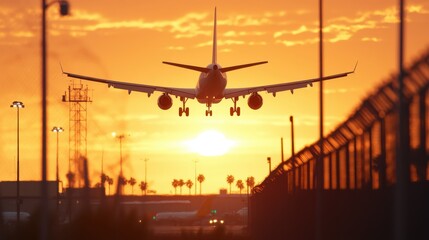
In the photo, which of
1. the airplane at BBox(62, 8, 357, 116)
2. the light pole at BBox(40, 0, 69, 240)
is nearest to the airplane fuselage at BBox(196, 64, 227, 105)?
the airplane at BBox(62, 8, 357, 116)

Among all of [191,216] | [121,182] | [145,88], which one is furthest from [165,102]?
[191,216]

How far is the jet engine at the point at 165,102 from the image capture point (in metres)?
95.5

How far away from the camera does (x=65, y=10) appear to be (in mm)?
42375

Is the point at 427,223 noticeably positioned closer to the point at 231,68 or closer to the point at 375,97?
the point at 375,97

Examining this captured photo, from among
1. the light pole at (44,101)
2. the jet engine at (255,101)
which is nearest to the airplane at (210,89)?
the jet engine at (255,101)

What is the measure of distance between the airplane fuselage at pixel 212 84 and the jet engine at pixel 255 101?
2.32 metres

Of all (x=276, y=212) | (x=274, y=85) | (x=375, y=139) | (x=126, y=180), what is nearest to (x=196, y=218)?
(x=274, y=85)

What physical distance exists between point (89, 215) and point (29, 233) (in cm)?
321

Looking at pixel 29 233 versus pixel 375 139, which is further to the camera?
pixel 29 233

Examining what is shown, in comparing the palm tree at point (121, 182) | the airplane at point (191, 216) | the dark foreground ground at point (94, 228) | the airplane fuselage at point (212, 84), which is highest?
the airplane fuselage at point (212, 84)

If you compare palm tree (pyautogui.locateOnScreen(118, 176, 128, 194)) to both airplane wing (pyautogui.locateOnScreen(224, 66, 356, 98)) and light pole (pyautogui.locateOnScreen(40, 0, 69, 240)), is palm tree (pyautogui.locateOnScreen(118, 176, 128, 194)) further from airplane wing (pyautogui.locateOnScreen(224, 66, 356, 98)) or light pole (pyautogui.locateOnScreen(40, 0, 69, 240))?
airplane wing (pyautogui.locateOnScreen(224, 66, 356, 98))

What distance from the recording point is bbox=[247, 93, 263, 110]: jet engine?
312ft

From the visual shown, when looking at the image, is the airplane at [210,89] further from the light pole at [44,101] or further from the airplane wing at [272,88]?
the light pole at [44,101]

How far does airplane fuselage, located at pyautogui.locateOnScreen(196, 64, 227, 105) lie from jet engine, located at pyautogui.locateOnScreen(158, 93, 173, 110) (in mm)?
2481
